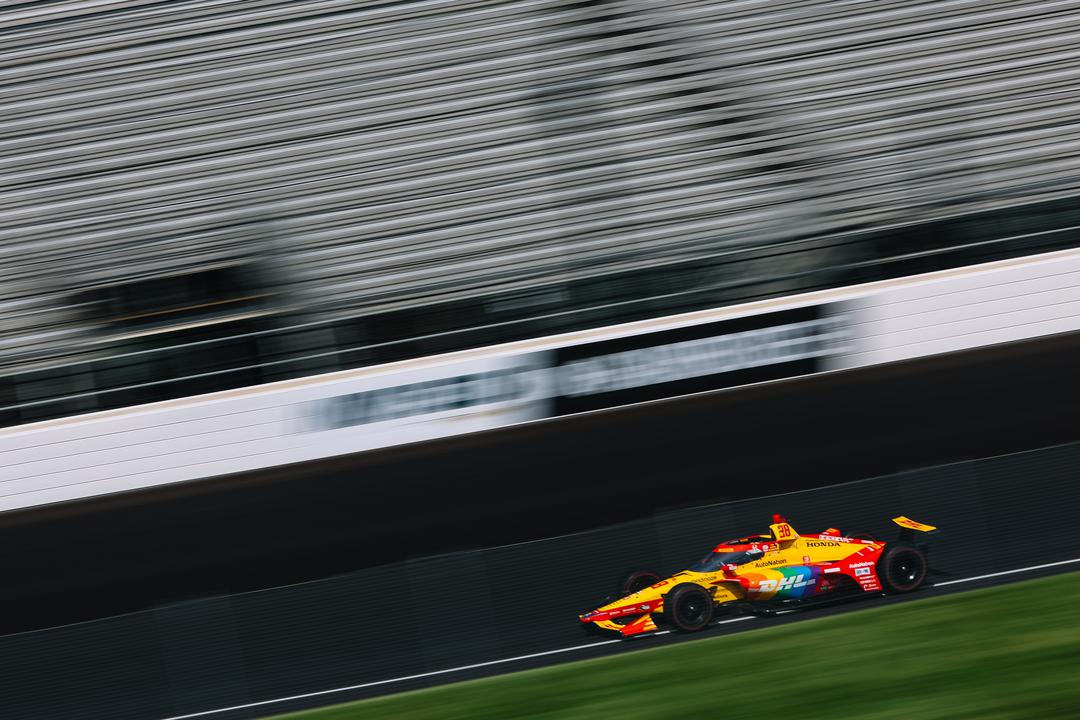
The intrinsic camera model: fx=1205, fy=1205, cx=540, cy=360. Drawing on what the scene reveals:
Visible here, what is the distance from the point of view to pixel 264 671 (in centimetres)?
736

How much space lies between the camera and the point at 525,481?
353 inches

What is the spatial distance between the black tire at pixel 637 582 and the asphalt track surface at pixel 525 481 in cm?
162

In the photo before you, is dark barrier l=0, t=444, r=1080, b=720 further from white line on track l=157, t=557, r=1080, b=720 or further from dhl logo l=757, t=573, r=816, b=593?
dhl logo l=757, t=573, r=816, b=593

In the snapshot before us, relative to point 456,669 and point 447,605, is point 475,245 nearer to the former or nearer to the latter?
point 447,605

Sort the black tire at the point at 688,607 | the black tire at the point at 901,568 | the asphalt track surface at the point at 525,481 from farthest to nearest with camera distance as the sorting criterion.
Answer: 1. the asphalt track surface at the point at 525,481
2. the black tire at the point at 901,568
3. the black tire at the point at 688,607

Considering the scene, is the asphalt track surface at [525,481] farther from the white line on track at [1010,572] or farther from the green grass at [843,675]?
the green grass at [843,675]

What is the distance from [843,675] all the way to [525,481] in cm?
386

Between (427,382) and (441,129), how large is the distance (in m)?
2.18

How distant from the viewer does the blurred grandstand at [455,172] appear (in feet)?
29.9

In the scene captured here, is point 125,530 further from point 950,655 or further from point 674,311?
point 950,655

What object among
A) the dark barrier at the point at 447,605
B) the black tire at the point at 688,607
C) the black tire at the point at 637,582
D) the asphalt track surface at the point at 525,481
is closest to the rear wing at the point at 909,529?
the dark barrier at the point at 447,605

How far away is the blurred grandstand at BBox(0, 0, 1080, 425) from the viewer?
912cm

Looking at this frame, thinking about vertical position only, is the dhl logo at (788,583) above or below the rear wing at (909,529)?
below

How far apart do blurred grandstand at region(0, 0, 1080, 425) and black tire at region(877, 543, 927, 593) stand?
2662 millimetres
